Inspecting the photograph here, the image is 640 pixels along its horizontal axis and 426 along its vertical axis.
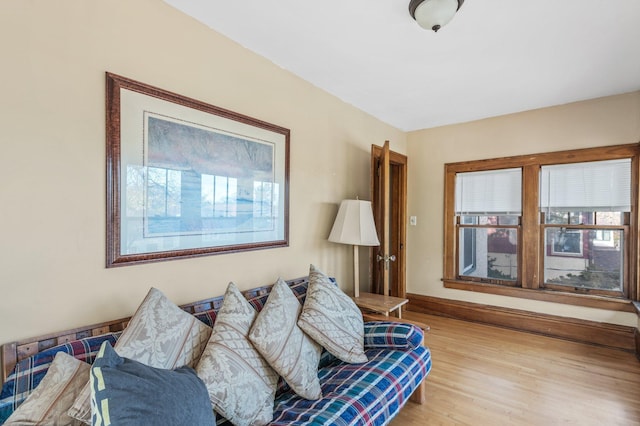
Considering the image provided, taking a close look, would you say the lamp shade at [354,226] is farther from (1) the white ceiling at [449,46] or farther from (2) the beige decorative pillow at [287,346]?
(1) the white ceiling at [449,46]

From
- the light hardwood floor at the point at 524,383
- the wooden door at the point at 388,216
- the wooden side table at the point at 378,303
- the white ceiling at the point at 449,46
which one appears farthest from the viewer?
the wooden door at the point at 388,216

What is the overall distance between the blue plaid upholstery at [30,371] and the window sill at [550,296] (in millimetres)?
3765

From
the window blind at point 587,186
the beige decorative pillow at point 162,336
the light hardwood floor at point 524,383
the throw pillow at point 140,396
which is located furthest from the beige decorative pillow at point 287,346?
the window blind at point 587,186

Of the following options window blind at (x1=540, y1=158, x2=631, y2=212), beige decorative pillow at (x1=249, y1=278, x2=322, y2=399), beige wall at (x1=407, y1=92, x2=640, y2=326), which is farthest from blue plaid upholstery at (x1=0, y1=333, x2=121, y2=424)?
window blind at (x1=540, y1=158, x2=631, y2=212)

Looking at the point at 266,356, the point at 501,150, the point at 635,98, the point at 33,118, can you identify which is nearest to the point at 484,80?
the point at 501,150

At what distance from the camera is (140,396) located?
3.04 ft

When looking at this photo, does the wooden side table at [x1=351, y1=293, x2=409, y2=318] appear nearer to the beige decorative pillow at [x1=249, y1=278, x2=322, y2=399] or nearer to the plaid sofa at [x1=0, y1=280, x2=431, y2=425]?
the plaid sofa at [x1=0, y1=280, x2=431, y2=425]

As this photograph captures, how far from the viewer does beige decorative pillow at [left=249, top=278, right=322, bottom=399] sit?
1534 mm

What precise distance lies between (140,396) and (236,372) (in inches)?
19.7

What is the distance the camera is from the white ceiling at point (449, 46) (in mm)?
1764

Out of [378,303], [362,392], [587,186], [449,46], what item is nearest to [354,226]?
[378,303]

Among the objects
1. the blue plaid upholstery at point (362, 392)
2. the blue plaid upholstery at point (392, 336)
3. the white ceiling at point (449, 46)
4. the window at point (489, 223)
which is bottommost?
the blue plaid upholstery at point (362, 392)

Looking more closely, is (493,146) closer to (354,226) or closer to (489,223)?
(489,223)

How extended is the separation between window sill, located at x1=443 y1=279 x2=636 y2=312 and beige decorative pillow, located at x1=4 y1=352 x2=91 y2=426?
3.81 m
